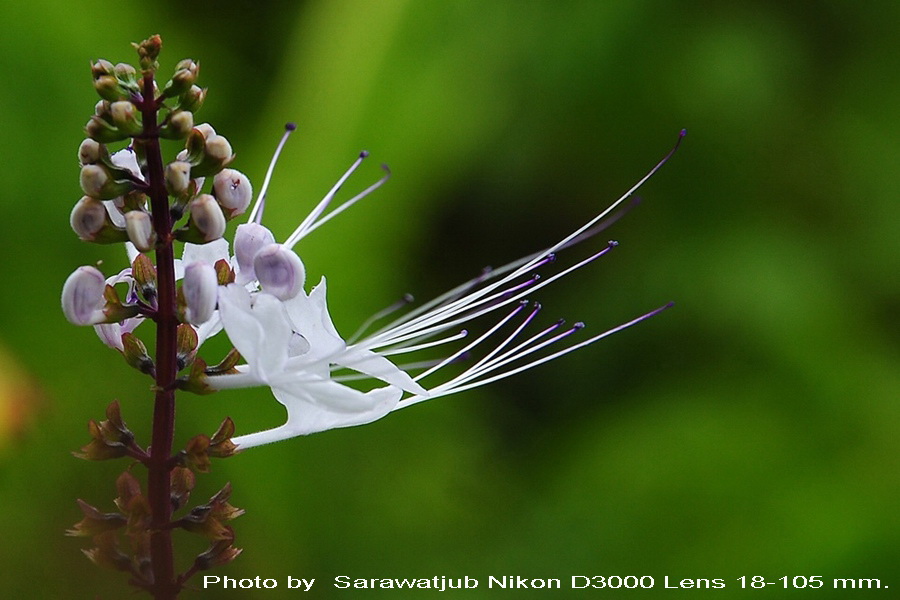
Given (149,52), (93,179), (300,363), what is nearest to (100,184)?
(93,179)

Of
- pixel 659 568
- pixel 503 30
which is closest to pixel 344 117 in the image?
pixel 503 30

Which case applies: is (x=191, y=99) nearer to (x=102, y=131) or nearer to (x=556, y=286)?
(x=102, y=131)

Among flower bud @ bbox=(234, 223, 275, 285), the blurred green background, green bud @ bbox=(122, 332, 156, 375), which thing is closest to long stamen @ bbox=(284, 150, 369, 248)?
flower bud @ bbox=(234, 223, 275, 285)

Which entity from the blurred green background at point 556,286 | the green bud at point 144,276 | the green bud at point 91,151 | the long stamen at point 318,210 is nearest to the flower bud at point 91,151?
the green bud at point 91,151

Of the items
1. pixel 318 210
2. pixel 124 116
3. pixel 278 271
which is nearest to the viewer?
pixel 124 116

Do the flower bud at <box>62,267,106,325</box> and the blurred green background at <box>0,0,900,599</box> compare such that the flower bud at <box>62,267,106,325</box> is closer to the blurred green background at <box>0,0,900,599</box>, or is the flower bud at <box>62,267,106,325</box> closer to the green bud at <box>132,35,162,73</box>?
the green bud at <box>132,35,162,73</box>

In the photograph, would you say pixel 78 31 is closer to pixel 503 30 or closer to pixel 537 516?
pixel 503 30
